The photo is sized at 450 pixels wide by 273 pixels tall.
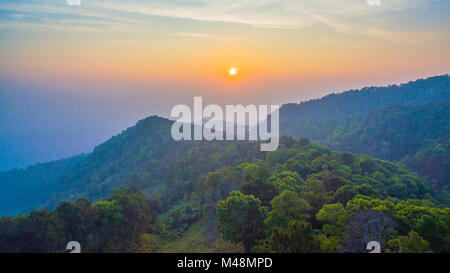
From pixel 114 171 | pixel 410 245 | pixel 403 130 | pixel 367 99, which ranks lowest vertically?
pixel 114 171

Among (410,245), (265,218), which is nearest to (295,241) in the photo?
(410,245)

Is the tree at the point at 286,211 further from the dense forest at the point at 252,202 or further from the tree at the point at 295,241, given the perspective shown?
the tree at the point at 295,241

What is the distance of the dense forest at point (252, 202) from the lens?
44.4ft

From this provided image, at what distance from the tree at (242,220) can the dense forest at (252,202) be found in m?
0.06

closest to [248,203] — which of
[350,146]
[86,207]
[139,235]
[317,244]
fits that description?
[317,244]

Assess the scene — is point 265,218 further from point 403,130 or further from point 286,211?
point 403,130

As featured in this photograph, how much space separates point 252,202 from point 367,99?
381 ft

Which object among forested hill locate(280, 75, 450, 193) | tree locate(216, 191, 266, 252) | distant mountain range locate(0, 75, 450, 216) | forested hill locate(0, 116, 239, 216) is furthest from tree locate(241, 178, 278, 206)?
forested hill locate(280, 75, 450, 193)

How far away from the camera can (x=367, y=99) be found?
117m

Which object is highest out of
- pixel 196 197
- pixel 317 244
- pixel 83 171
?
pixel 317 244

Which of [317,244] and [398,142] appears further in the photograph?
[398,142]
